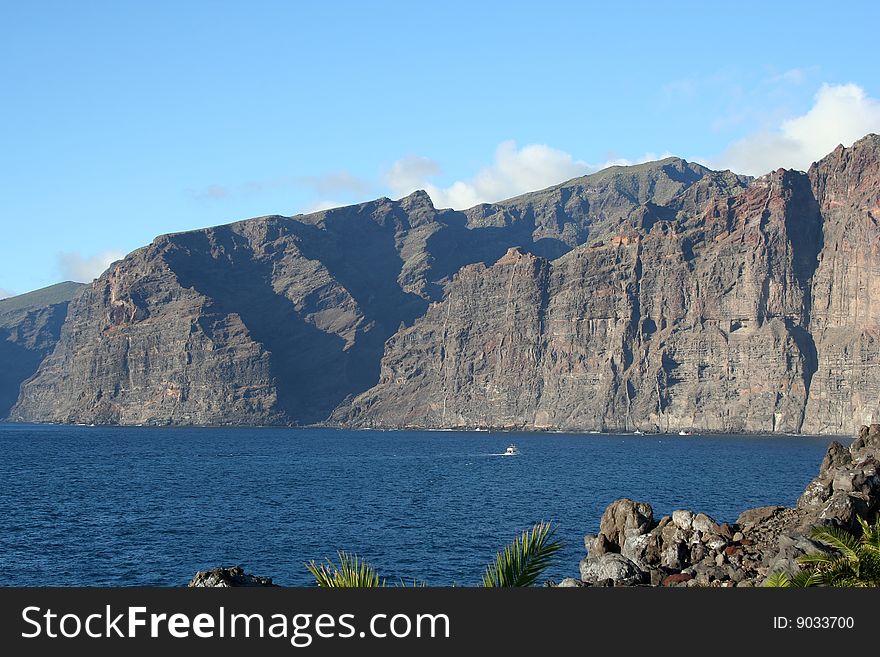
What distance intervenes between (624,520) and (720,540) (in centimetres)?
554

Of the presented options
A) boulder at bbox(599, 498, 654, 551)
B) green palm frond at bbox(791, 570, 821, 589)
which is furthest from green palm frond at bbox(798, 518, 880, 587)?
boulder at bbox(599, 498, 654, 551)

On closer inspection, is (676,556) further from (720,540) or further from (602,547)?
(602,547)

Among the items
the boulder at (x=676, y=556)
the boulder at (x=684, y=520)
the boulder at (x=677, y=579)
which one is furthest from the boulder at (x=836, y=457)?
the boulder at (x=677, y=579)

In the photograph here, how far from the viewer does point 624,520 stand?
47.5 meters

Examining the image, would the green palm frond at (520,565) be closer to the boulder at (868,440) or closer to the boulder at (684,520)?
the boulder at (684,520)

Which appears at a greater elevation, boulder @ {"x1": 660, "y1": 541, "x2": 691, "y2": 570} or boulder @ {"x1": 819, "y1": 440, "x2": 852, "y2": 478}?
boulder @ {"x1": 819, "y1": 440, "x2": 852, "y2": 478}

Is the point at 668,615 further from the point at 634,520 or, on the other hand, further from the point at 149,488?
the point at 149,488

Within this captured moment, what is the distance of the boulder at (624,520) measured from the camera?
1840 inches

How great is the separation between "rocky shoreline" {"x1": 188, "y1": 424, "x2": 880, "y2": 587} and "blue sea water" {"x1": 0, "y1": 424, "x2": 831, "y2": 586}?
8.50 metres

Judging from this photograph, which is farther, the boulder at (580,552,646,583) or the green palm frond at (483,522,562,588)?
the boulder at (580,552,646,583)

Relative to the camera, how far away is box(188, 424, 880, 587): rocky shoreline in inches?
1519

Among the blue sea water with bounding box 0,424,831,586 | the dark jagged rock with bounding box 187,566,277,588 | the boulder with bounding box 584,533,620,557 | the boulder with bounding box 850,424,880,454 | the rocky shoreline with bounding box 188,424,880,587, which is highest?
the boulder with bounding box 850,424,880,454

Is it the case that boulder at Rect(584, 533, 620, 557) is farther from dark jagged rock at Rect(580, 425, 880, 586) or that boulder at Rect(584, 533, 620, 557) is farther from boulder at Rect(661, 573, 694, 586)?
boulder at Rect(661, 573, 694, 586)

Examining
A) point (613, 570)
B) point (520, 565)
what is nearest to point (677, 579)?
point (613, 570)
